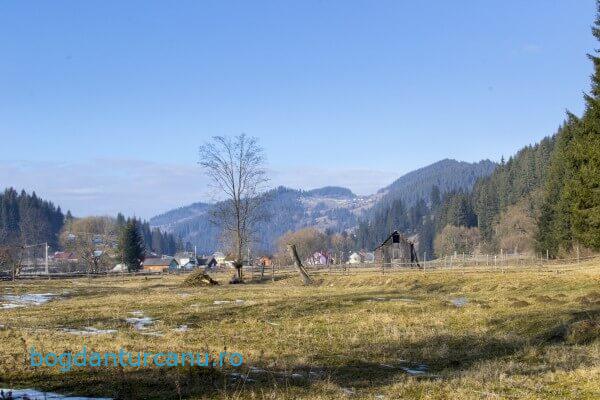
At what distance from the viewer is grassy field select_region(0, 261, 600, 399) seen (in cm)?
1044

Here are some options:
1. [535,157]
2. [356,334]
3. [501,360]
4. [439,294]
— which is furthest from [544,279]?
[535,157]

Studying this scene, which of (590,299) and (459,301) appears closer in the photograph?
(590,299)

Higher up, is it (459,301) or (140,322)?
(140,322)

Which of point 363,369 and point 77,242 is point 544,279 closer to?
point 363,369

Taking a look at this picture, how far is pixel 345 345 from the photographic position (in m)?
16.7

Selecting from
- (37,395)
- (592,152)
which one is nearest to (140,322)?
(37,395)

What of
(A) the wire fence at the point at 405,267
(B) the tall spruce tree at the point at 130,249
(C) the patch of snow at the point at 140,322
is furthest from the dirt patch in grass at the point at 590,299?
(B) the tall spruce tree at the point at 130,249

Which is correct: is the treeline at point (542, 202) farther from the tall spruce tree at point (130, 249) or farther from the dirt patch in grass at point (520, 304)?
the tall spruce tree at point (130, 249)

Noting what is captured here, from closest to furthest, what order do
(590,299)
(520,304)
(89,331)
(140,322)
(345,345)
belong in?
1. (345,345)
2. (89,331)
3. (140,322)
4. (590,299)
5. (520,304)

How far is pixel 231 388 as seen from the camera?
402 inches

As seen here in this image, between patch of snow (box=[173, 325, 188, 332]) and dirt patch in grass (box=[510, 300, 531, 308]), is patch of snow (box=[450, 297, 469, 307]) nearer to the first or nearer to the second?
dirt patch in grass (box=[510, 300, 531, 308])

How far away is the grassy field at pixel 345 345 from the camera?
1044cm

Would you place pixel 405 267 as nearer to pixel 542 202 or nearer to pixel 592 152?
pixel 542 202

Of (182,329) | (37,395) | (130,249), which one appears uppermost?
(130,249)
